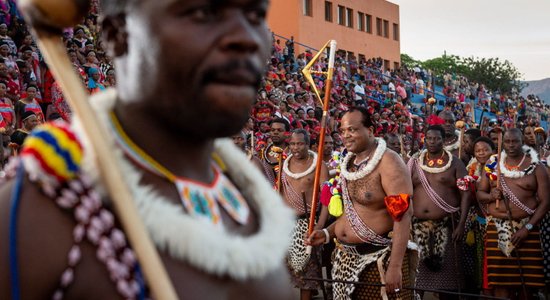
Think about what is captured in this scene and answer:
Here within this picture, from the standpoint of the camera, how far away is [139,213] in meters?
1.52

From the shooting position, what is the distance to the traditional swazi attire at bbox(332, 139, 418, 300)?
6.53 metres

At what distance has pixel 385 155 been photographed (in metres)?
6.46

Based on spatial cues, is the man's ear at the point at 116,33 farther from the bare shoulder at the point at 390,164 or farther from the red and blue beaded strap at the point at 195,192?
the bare shoulder at the point at 390,164

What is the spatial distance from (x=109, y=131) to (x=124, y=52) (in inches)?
6.4

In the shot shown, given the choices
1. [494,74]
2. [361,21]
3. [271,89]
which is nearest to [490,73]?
[494,74]

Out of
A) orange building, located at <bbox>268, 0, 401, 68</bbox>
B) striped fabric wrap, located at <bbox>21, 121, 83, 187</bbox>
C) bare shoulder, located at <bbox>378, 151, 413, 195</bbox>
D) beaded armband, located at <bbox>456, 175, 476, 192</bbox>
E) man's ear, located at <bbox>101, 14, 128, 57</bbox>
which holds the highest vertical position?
orange building, located at <bbox>268, 0, 401, 68</bbox>

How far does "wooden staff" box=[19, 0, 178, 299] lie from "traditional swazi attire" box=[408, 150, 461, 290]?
27.3 feet

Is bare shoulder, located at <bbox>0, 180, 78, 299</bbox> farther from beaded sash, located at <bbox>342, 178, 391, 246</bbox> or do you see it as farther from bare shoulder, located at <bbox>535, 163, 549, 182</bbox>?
bare shoulder, located at <bbox>535, 163, 549, 182</bbox>

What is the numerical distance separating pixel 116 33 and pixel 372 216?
17.0 ft

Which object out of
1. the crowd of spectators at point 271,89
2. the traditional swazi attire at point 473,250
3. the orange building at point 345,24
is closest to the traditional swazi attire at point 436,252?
the traditional swazi attire at point 473,250

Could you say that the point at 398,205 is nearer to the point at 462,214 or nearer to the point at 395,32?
the point at 462,214

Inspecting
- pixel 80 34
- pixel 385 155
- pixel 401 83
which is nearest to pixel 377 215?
pixel 385 155

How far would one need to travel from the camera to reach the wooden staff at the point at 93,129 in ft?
4.55

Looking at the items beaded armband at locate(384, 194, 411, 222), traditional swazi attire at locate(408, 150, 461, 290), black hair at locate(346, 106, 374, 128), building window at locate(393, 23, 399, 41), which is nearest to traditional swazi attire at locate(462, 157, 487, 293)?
traditional swazi attire at locate(408, 150, 461, 290)
